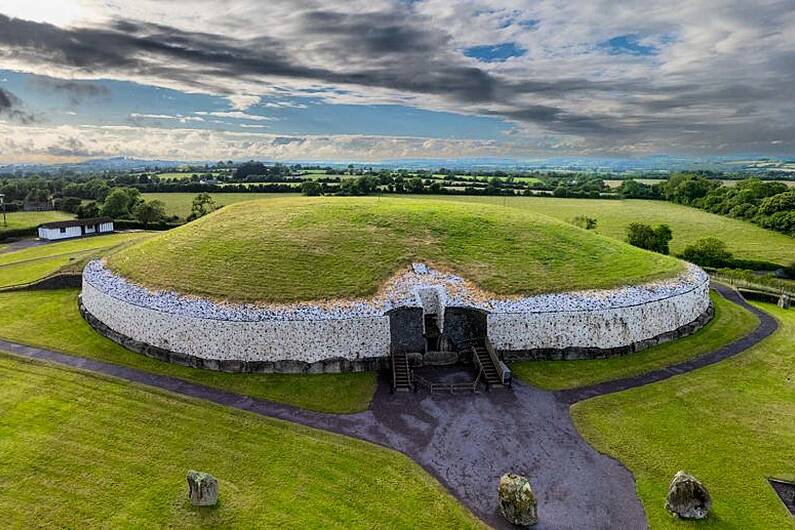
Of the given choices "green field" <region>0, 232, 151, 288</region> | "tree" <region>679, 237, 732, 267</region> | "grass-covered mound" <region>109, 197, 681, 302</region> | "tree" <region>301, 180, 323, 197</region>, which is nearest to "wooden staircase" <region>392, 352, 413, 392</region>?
"grass-covered mound" <region>109, 197, 681, 302</region>

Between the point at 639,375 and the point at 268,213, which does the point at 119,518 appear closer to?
the point at 639,375

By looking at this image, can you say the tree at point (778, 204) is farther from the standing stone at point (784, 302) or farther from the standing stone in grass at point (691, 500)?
the standing stone in grass at point (691, 500)

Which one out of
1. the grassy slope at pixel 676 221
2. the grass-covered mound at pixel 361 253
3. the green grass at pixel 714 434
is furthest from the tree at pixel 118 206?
the green grass at pixel 714 434

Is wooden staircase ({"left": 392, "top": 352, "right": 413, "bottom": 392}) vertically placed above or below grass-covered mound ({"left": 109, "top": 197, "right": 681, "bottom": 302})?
below

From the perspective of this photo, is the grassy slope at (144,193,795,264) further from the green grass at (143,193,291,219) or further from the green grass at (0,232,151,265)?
the green grass at (0,232,151,265)

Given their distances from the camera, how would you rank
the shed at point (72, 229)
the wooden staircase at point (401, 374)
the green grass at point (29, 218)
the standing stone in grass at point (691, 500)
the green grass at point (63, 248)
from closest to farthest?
the standing stone in grass at point (691, 500)
the wooden staircase at point (401, 374)
the green grass at point (63, 248)
the shed at point (72, 229)
the green grass at point (29, 218)

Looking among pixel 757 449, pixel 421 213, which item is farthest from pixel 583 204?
pixel 757 449
